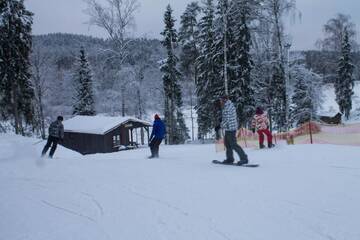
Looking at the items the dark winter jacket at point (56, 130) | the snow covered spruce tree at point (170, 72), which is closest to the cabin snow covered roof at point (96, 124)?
the snow covered spruce tree at point (170, 72)

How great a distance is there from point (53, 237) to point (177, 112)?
118 ft

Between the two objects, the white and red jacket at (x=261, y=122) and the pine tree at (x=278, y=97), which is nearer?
the white and red jacket at (x=261, y=122)

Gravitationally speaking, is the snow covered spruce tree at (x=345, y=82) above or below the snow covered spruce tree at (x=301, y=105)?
above

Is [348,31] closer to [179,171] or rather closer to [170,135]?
[170,135]

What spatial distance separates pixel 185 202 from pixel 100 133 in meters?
25.3

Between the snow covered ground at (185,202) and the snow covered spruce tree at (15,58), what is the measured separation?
64.0ft

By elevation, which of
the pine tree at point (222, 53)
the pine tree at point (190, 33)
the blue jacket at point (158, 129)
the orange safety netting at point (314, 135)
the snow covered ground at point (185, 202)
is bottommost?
the snow covered ground at point (185, 202)

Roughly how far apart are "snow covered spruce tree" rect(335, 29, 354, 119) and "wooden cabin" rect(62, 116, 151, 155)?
26.6 m

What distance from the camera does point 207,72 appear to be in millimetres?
32812

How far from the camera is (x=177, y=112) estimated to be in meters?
40.0

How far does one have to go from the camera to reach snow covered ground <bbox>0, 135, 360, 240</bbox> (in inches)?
170

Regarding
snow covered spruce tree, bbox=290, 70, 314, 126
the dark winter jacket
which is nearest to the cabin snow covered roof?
snow covered spruce tree, bbox=290, 70, 314, 126

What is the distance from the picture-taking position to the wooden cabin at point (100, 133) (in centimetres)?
3077

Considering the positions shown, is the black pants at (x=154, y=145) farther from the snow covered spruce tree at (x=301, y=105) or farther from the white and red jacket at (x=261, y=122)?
the snow covered spruce tree at (x=301, y=105)
